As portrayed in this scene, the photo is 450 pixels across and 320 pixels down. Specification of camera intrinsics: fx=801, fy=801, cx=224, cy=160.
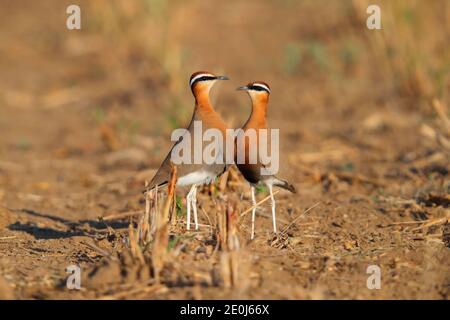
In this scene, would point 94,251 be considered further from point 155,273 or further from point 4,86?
point 4,86

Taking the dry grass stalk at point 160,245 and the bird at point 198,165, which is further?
the bird at point 198,165

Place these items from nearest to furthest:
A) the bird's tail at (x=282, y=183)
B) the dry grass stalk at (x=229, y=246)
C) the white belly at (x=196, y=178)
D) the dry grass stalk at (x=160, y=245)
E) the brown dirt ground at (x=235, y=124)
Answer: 1. the dry grass stalk at (x=229, y=246)
2. the dry grass stalk at (x=160, y=245)
3. the brown dirt ground at (x=235, y=124)
4. the white belly at (x=196, y=178)
5. the bird's tail at (x=282, y=183)

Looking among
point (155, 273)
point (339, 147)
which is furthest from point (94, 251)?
point (339, 147)

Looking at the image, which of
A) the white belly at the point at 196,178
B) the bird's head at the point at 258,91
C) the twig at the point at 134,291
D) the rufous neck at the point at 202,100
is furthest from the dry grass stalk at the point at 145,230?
the bird's head at the point at 258,91

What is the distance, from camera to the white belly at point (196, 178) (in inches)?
199

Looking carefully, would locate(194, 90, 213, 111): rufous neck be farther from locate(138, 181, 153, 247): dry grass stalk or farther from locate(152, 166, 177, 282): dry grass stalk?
locate(152, 166, 177, 282): dry grass stalk

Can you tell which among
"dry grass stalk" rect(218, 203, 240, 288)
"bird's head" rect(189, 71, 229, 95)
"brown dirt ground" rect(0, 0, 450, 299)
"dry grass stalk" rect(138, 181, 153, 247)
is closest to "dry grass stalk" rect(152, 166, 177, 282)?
"brown dirt ground" rect(0, 0, 450, 299)

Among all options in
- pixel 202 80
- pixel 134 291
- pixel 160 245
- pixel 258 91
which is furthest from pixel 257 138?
pixel 134 291

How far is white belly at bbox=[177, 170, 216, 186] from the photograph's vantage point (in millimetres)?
5047

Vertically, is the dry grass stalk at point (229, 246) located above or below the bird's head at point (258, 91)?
below

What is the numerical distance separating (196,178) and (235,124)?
3.97m

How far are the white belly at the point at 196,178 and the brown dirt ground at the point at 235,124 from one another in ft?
0.88

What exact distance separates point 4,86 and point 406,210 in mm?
7613

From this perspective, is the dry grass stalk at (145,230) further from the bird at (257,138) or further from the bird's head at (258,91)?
the bird's head at (258,91)
